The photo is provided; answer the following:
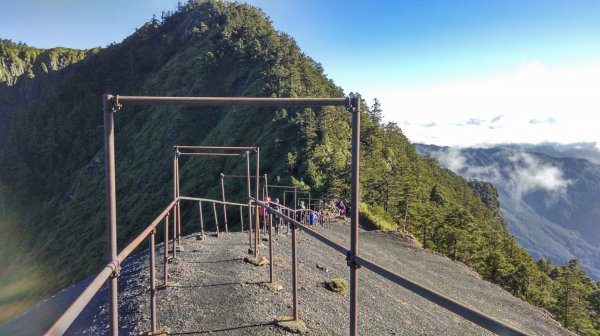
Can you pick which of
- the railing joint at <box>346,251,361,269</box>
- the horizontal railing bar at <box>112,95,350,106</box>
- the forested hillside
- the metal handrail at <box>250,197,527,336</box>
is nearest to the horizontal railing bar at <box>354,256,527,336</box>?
the metal handrail at <box>250,197,527,336</box>

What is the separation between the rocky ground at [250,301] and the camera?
5.16m

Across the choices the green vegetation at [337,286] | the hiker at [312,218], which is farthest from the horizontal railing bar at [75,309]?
the hiker at [312,218]

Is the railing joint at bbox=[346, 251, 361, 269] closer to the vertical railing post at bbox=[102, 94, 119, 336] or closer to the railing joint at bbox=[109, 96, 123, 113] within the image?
the vertical railing post at bbox=[102, 94, 119, 336]

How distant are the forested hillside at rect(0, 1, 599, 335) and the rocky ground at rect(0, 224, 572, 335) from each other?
542 inches

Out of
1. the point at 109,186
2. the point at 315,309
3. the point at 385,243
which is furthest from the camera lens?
the point at 385,243

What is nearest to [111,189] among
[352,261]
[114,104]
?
[114,104]

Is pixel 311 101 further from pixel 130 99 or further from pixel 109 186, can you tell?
pixel 109 186

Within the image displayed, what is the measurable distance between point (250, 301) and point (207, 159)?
139 feet

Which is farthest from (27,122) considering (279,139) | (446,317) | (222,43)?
(446,317)

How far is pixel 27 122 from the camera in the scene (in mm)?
87250

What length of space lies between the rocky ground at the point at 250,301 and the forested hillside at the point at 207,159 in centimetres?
1376

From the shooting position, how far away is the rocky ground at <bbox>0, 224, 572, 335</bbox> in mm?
5156

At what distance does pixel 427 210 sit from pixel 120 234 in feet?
100

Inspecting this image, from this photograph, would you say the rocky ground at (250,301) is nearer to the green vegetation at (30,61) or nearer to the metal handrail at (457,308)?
the metal handrail at (457,308)
